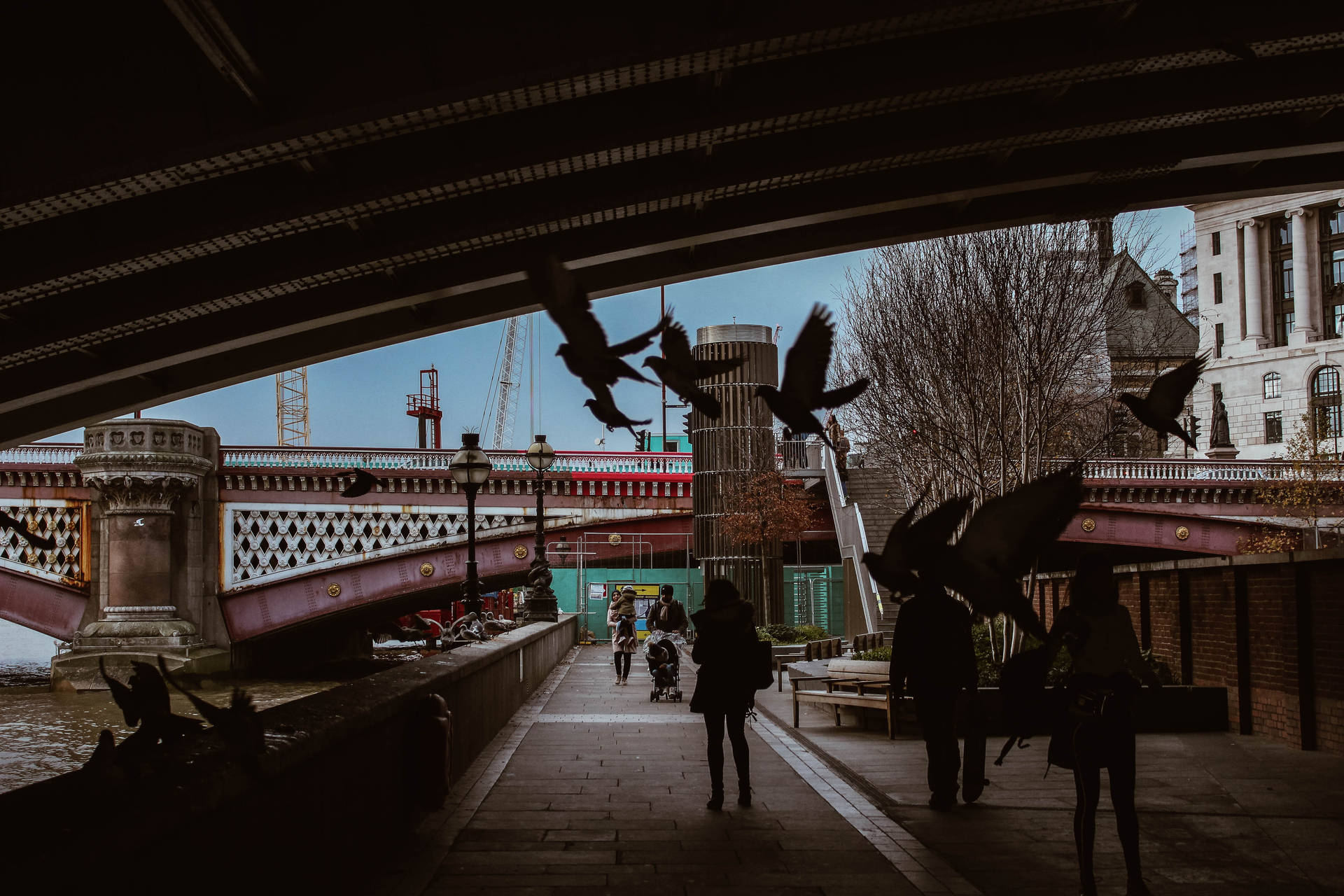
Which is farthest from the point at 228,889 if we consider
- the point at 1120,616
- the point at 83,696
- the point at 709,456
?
the point at 83,696

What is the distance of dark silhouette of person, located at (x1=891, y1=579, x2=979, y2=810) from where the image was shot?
27.2 feet

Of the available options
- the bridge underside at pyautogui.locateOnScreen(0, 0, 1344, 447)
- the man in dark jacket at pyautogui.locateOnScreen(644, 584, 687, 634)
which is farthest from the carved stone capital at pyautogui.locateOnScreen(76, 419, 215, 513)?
the bridge underside at pyautogui.locateOnScreen(0, 0, 1344, 447)

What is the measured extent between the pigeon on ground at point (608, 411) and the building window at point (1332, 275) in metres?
92.2

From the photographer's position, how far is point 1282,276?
299ft

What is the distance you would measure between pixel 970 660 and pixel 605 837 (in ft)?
9.04

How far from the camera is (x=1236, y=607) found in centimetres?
1370

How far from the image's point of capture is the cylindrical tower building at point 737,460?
3347 cm

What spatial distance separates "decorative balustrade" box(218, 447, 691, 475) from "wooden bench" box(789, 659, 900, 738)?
24.9m

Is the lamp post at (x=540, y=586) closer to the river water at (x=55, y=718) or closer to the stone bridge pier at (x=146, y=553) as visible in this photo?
the river water at (x=55, y=718)

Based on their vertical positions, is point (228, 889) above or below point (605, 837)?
above

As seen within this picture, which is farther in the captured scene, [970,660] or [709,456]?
[709,456]

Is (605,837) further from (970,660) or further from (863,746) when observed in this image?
(863,746)

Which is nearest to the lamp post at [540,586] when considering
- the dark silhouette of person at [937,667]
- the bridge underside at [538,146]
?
the bridge underside at [538,146]

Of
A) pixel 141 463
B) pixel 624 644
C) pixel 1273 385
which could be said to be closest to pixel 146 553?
pixel 141 463
